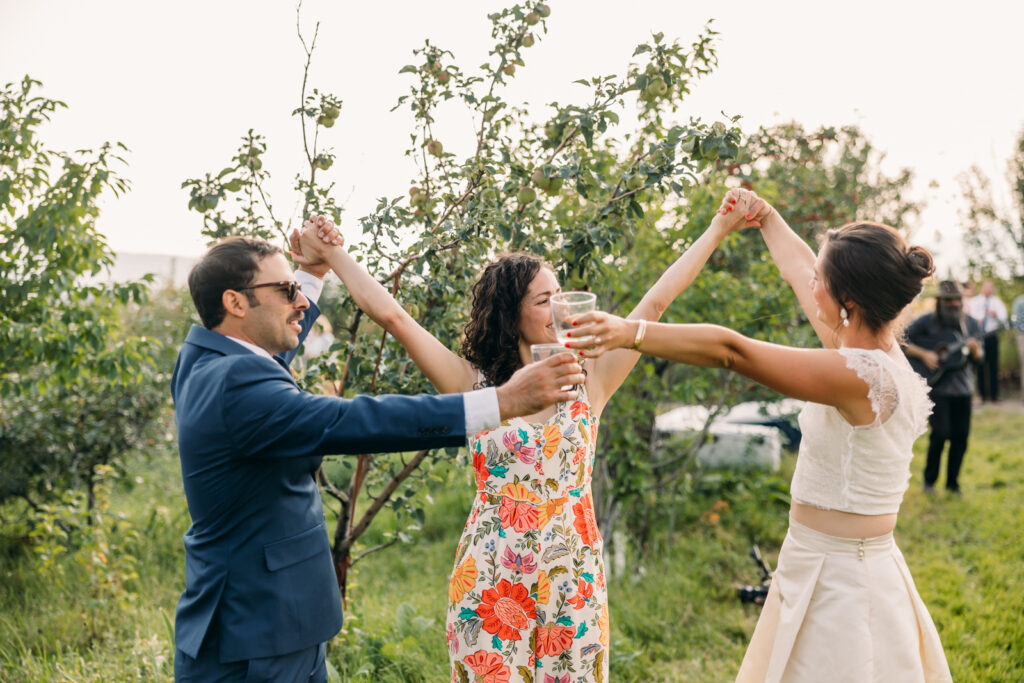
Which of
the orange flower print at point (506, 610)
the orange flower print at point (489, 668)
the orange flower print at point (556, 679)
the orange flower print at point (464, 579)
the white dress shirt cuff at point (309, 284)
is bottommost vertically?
the orange flower print at point (556, 679)

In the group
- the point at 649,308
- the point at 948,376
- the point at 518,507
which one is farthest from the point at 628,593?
the point at 948,376

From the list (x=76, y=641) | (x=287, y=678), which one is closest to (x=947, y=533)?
(x=287, y=678)

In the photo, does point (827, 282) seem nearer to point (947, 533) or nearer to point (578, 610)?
point (578, 610)

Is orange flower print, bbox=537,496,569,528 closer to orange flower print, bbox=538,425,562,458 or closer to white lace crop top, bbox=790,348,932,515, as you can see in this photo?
orange flower print, bbox=538,425,562,458

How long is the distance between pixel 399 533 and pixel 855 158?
11.3m

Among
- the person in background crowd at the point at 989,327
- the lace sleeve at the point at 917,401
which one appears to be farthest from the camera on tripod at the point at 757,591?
the person in background crowd at the point at 989,327

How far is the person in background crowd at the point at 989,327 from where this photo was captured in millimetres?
11430

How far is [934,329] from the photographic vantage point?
695 cm

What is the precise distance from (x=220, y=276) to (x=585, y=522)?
135 centimetres

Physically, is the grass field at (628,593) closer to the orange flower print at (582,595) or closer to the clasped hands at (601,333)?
the orange flower print at (582,595)

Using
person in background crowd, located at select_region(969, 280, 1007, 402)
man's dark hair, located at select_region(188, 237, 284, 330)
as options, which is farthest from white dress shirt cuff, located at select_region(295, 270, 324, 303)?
person in background crowd, located at select_region(969, 280, 1007, 402)

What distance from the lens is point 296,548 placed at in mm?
1990

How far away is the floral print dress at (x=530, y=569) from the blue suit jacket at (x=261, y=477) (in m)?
0.42

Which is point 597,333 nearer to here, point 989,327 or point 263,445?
point 263,445
